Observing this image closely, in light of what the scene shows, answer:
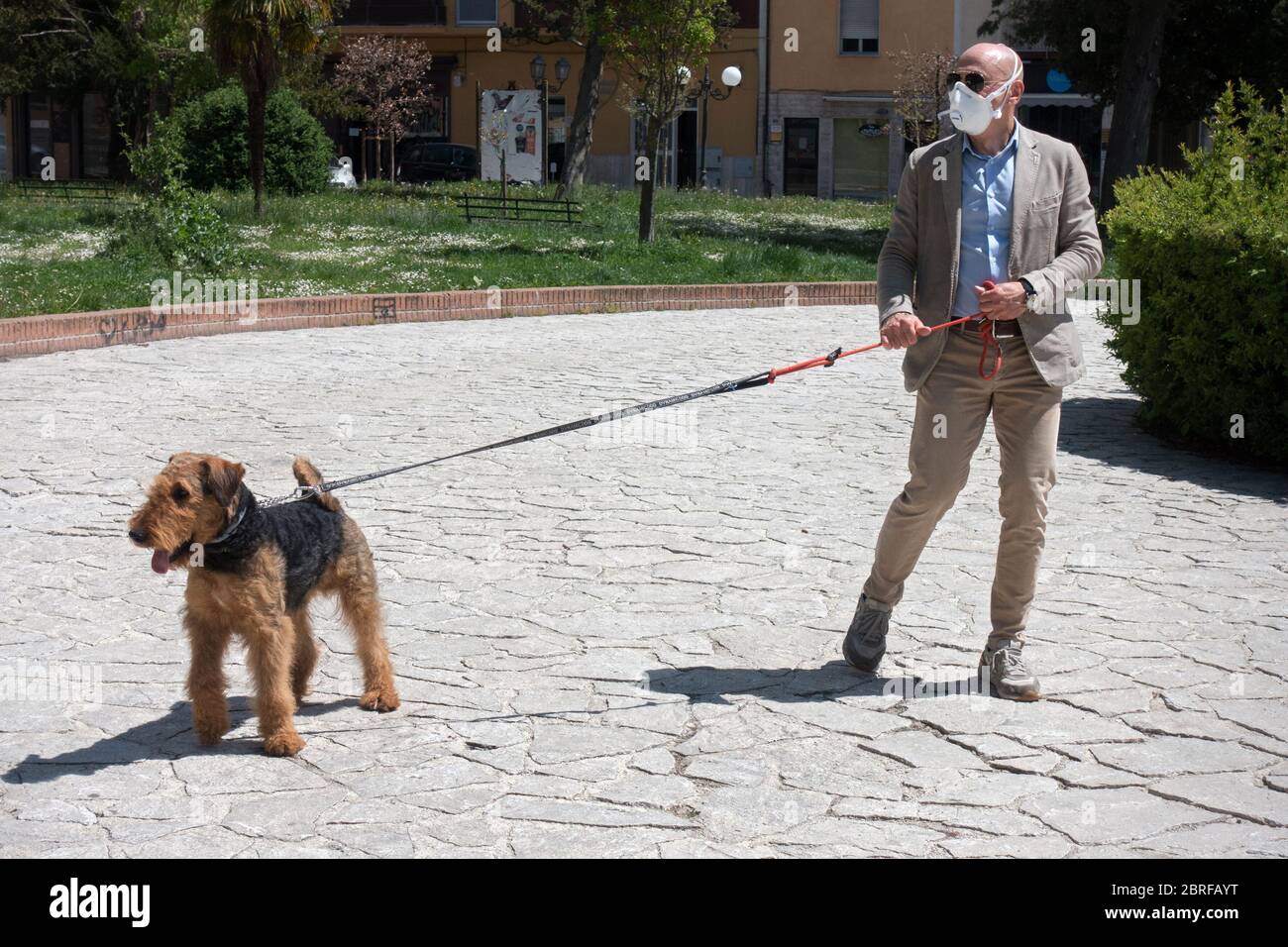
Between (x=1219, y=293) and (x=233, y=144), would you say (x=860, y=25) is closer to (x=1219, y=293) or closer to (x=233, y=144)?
(x=233, y=144)

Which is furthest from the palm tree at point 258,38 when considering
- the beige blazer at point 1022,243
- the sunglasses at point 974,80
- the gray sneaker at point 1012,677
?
the gray sneaker at point 1012,677

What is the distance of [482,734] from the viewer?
488 centimetres

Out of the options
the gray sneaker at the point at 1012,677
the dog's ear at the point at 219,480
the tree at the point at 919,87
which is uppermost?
the tree at the point at 919,87

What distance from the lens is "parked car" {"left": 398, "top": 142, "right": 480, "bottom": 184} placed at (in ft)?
132

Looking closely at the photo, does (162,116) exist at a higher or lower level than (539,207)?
higher

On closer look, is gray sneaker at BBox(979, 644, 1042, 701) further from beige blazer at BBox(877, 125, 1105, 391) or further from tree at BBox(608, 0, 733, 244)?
tree at BBox(608, 0, 733, 244)

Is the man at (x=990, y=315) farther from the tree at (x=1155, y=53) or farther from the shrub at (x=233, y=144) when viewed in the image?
the shrub at (x=233, y=144)

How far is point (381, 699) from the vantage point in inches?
200

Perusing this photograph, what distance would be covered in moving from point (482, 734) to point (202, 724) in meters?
0.87

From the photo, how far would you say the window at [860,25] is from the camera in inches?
1704

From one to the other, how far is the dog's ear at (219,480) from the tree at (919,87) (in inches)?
1214

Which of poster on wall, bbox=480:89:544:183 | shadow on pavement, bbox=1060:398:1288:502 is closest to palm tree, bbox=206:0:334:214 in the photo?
shadow on pavement, bbox=1060:398:1288:502
